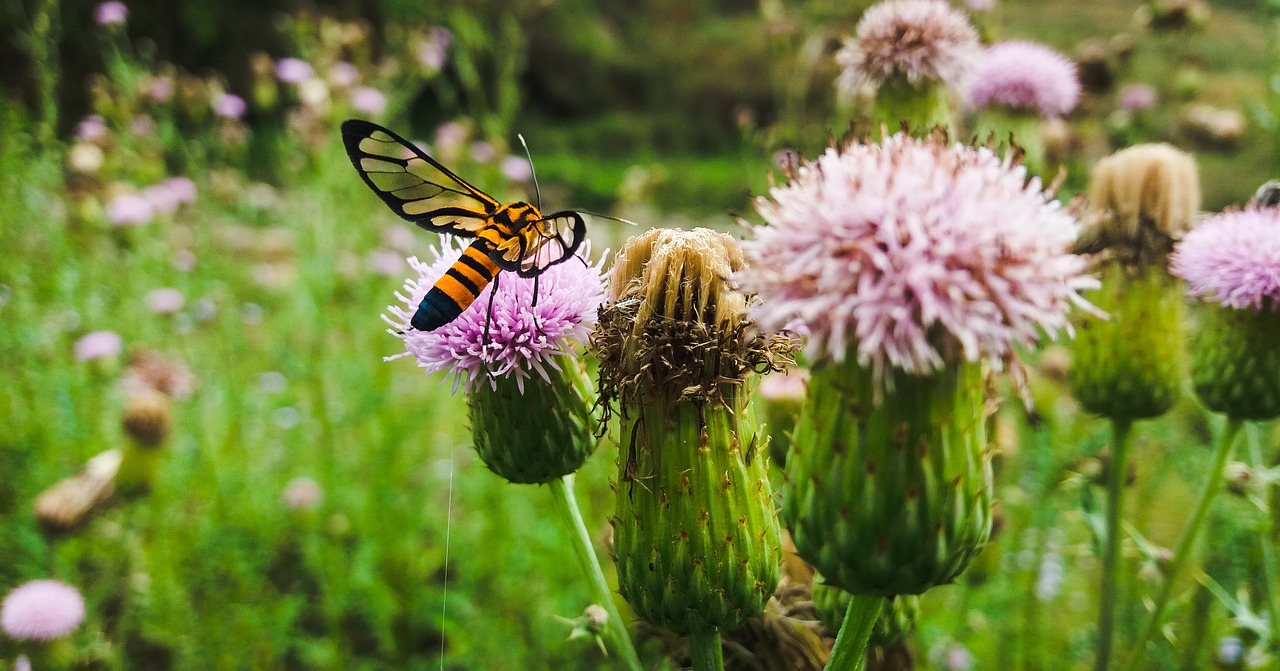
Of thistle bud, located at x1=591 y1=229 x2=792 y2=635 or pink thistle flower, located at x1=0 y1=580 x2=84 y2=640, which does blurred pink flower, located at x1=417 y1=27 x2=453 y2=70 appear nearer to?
pink thistle flower, located at x1=0 y1=580 x2=84 y2=640

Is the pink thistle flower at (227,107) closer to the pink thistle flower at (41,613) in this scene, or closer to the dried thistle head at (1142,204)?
the pink thistle flower at (41,613)

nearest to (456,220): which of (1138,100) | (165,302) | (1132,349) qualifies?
(1132,349)

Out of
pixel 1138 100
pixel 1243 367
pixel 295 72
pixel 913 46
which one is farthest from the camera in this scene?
pixel 295 72

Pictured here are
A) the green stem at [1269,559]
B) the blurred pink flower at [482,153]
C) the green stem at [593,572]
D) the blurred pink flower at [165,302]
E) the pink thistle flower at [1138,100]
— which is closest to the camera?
the green stem at [593,572]

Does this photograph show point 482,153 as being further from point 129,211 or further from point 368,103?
point 129,211

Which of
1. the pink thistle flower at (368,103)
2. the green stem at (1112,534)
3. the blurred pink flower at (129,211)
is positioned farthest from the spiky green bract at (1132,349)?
the blurred pink flower at (129,211)
